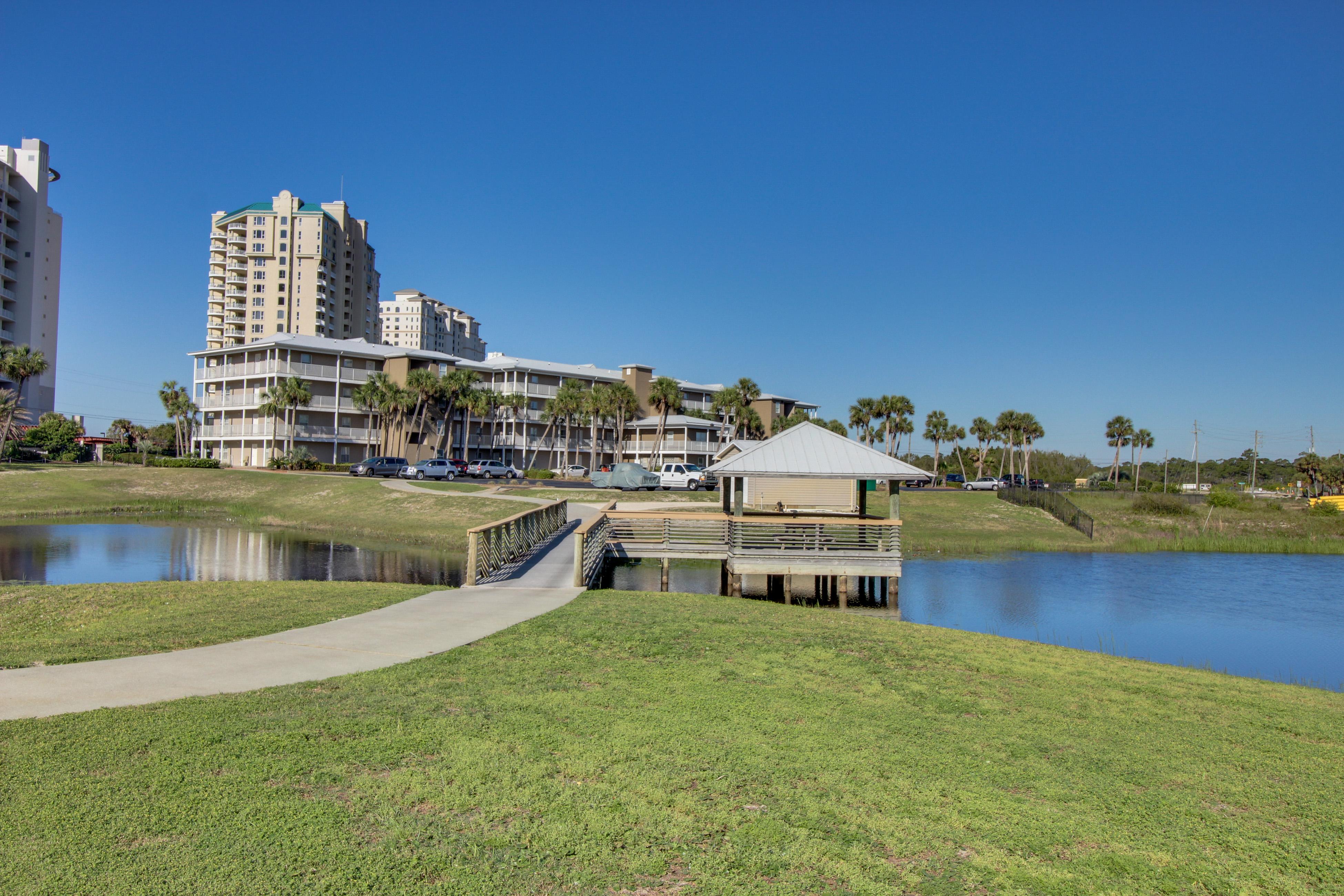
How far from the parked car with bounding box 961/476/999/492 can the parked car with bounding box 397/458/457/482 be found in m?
42.2

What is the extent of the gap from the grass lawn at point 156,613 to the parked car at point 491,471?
44.6 metres

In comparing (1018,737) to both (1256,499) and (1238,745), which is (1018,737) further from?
(1256,499)

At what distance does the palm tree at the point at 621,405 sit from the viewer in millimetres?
78438

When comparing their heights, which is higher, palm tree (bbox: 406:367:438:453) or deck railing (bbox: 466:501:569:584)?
palm tree (bbox: 406:367:438:453)

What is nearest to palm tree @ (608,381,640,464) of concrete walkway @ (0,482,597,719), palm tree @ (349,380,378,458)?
palm tree @ (349,380,378,458)

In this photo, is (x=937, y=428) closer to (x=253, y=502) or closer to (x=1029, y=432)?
(x=1029, y=432)

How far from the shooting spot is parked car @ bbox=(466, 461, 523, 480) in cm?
6197

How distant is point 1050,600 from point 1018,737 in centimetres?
2079

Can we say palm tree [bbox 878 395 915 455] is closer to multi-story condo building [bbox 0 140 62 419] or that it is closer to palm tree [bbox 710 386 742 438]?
palm tree [bbox 710 386 742 438]

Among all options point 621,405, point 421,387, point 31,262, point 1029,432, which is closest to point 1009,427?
point 1029,432

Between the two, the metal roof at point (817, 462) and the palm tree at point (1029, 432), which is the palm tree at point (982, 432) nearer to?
the palm tree at point (1029, 432)

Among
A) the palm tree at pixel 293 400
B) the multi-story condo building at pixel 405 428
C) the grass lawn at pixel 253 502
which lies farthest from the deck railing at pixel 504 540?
the multi-story condo building at pixel 405 428

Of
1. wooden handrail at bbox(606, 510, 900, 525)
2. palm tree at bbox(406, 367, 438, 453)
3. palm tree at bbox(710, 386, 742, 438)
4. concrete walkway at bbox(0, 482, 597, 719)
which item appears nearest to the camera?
concrete walkway at bbox(0, 482, 597, 719)

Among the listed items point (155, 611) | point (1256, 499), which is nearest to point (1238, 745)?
point (155, 611)
